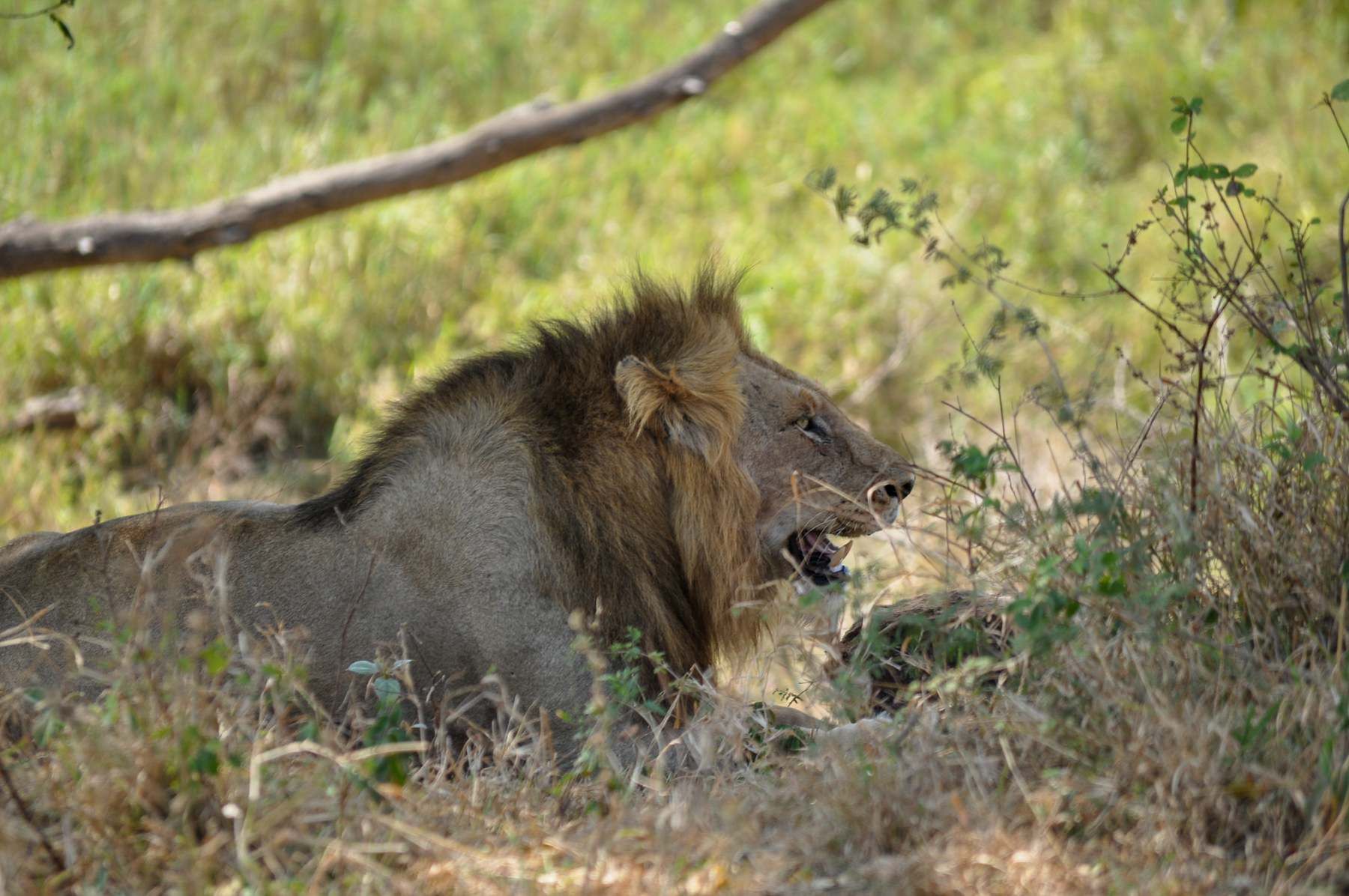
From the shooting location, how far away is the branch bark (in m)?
6.48

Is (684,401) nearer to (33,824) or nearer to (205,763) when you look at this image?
(205,763)

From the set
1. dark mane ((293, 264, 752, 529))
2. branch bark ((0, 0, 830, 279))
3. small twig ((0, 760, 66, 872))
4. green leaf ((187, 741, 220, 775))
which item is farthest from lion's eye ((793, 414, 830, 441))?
branch bark ((0, 0, 830, 279))

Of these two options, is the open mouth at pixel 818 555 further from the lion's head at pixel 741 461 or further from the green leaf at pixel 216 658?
the green leaf at pixel 216 658

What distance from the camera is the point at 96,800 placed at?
2.59 metres

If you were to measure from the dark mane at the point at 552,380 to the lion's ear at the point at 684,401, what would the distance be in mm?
90

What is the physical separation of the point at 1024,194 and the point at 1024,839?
836cm

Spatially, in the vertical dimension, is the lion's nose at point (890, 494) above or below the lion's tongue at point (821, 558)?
above

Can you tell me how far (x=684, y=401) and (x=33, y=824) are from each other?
1979 millimetres

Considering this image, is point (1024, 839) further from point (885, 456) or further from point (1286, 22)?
point (1286, 22)

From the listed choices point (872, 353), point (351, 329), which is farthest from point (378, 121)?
point (872, 353)

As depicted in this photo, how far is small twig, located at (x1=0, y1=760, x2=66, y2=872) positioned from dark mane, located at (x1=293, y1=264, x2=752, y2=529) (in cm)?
134

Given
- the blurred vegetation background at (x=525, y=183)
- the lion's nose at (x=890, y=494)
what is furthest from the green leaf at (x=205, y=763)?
the blurred vegetation background at (x=525, y=183)

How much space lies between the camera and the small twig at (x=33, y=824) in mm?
2537

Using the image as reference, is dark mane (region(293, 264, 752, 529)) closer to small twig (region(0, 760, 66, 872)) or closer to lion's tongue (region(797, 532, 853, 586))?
Result: lion's tongue (region(797, 532, 853, 586))
